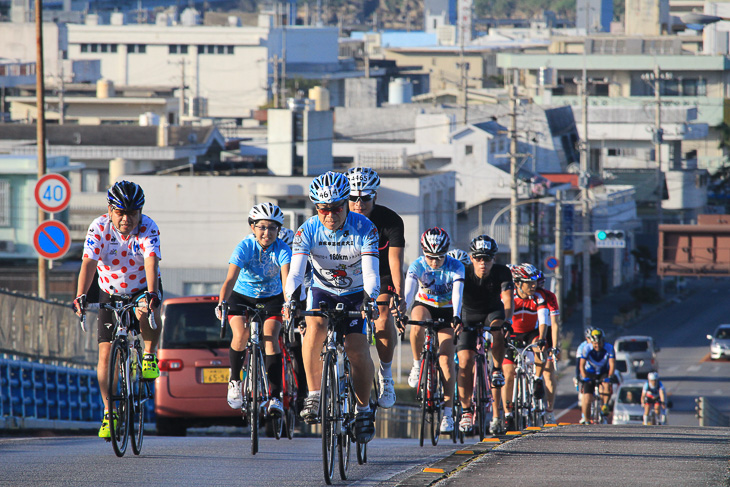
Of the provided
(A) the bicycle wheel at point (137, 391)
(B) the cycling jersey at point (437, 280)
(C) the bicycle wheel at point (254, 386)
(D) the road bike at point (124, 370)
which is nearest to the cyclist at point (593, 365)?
(B) the cycling jersey at point (437, 280)

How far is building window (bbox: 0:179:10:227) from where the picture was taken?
40594mm

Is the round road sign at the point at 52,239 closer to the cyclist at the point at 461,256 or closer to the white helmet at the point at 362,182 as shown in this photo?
the cyclist at the point at 461,256

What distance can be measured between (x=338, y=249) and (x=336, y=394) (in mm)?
1164

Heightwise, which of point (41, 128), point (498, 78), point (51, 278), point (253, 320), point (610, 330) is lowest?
point (610, 330)

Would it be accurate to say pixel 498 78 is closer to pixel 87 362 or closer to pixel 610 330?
pixel 610 330

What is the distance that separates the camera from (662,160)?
83562 mm

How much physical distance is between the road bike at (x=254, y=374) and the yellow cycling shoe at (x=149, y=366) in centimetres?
87

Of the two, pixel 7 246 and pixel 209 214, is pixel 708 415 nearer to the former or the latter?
pixel 7 246

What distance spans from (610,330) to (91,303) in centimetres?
4716

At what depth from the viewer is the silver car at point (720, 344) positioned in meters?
49.0

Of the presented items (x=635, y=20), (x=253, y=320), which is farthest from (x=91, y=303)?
(x=635, y=20)

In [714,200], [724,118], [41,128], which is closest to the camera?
[41,128]

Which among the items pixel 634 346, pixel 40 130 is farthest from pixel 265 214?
pixel 634 346

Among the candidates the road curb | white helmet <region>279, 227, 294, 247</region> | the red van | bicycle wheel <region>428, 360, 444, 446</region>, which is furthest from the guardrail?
white helmet <region>279, 227, 294, 247</region>
